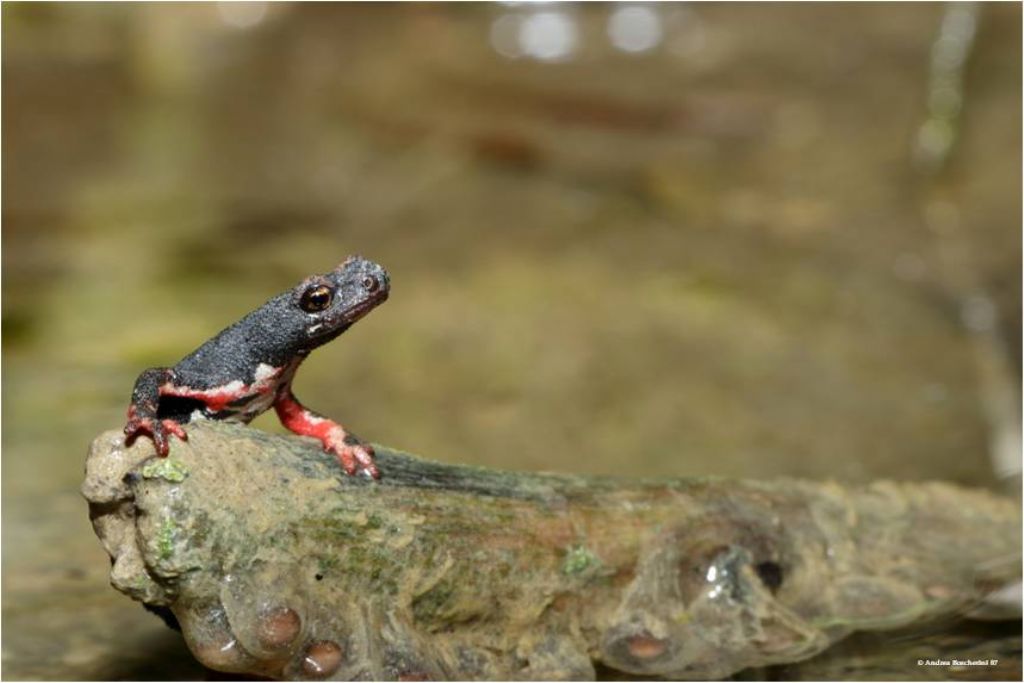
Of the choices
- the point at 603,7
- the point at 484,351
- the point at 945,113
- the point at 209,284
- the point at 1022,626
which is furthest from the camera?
the point at 603,7

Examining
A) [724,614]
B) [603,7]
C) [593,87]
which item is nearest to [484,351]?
[724,614]

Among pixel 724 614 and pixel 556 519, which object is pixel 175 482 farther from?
pixel 724 614

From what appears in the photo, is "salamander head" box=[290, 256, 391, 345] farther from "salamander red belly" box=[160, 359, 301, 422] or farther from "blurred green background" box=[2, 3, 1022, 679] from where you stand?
"blurred green background" box=[2, 3, 1022, 679]

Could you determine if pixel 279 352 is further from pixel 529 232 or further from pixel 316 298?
pixel 529 232

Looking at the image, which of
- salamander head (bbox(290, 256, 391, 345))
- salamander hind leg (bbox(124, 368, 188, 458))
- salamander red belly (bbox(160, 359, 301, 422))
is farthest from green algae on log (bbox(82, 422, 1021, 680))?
salamander head (bbox(290, 256, 391, 345))

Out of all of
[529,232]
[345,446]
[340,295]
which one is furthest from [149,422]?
[529,232]

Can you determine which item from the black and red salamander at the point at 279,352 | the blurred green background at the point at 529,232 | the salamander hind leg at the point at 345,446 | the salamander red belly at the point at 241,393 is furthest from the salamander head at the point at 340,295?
the blurred green background at the point at 529,232

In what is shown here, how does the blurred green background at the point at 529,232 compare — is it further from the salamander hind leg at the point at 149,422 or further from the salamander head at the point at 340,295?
the salamander head at the point at 340,295
